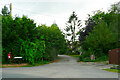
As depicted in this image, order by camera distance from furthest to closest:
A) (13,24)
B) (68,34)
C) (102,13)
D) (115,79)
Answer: (68,34)
(102,13)
(13,24)
(115,79)

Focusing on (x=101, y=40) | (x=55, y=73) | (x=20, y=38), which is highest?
(x=20, y=38)

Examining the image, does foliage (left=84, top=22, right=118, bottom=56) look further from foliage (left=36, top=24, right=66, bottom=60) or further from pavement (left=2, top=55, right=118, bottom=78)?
pavement (left=2, top=55, right=118, bottom=78)

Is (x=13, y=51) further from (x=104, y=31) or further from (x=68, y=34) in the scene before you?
(x=68, y=34)

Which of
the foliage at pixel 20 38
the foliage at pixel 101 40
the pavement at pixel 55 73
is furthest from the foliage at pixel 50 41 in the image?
the pavement at pixel 55 73

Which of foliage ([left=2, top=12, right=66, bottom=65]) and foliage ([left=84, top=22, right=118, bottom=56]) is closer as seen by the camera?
foliage ([left=2, top=12, right=66, bottom=65])

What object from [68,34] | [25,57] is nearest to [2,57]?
[25,57]

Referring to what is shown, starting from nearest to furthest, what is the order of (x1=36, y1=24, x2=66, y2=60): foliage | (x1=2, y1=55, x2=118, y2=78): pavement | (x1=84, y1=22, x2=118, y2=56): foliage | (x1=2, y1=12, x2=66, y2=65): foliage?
1. (x1=2, y1=55, x2=118, y2=78): pavement
2. (x1=2, y1=12, x2=66, y2=65): foliage
3. (x1=84, y1=22, x2=118, y2=56): foliage
4. (x1=36, y1=24, x2=66, y2=60): foliage

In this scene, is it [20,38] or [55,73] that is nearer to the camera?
[55,73]

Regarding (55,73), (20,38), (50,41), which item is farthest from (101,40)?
(55,73)

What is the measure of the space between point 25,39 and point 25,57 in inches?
91.3

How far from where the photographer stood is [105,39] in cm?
2569

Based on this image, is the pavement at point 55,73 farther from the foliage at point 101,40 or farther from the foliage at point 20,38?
the foliage at point 101,40

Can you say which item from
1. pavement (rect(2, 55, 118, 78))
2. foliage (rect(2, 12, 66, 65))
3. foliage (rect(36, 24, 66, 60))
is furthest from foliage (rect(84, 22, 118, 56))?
pavement (rect(2, 55, 118, 78))

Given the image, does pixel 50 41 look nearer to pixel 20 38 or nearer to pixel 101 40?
pixel 101 40
